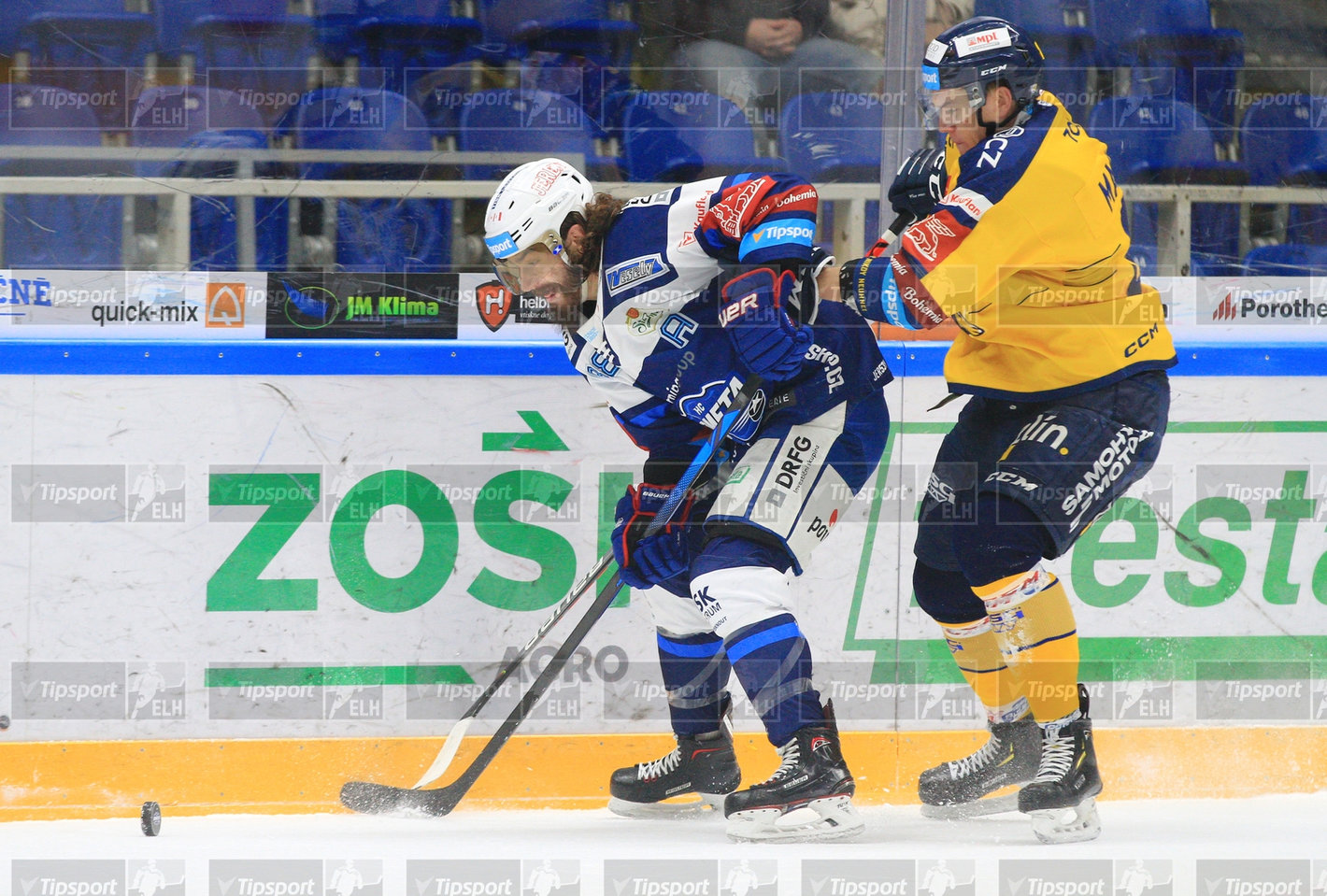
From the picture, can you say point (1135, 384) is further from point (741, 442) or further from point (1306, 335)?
point (1306, 335)

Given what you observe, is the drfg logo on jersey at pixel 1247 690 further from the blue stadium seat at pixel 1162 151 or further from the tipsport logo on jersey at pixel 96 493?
the tipsport logo on jersey at pixel 96 493

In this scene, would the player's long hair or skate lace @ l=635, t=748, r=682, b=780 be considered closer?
the player's long hair

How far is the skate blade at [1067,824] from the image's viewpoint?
8.15ft

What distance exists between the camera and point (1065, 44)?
11.3 feet

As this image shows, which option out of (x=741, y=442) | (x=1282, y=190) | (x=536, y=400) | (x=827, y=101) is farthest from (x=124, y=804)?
(x=1282, y=190)

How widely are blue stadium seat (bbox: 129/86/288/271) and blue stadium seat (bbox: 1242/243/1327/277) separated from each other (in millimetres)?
2576

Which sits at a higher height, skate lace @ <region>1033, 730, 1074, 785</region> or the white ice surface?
skate lace @ <region>1033, 730, 1074, 785</region>

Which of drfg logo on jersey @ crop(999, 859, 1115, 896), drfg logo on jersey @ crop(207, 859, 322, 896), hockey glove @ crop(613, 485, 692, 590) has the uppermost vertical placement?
hockey glove @ crop(613, 485, 692, 590)

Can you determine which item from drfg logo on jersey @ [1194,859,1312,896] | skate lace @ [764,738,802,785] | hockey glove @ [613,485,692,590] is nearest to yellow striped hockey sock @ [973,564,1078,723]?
drfg logo on jersey @ [1194,859,1312,896]

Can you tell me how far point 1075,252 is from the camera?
7.89 feet

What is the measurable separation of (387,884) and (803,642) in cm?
90

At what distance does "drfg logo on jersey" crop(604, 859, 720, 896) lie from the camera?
7.59ft

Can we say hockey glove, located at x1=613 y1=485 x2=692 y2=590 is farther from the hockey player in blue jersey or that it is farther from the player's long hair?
the player's long hair

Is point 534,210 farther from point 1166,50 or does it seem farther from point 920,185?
point 1166,50
